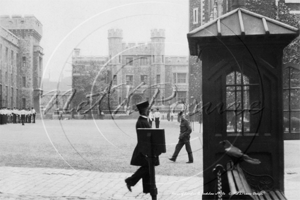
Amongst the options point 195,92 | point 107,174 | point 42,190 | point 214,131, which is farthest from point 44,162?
point 195,92

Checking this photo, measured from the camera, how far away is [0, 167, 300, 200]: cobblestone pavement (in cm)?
678

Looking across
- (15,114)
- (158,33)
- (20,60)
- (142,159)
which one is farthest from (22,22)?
(142,159)

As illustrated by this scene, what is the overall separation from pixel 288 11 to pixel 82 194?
12.5 meters

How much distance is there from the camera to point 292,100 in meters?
14.4

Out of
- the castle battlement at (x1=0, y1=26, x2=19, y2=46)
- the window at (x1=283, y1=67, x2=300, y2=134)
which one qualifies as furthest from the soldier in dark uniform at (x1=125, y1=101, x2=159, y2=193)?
the castle battlement at (x1=0, y1=26, x2=19, y2=46)

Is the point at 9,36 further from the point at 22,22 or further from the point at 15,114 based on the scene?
the point at 15,114

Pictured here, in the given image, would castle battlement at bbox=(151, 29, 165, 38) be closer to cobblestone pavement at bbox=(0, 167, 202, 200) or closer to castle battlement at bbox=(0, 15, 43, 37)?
cobblestone pavement at bbox=(0, 167, 202, 200)

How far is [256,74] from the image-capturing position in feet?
16.0

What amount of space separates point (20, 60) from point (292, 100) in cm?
4237

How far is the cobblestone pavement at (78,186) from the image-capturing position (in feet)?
22.4

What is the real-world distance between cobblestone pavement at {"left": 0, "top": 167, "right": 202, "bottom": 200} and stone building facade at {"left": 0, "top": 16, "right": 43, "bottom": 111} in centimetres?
3389

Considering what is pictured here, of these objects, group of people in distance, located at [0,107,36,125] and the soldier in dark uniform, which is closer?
the soldier in dark uniform

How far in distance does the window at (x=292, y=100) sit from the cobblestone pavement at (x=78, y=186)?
6589 millimetres

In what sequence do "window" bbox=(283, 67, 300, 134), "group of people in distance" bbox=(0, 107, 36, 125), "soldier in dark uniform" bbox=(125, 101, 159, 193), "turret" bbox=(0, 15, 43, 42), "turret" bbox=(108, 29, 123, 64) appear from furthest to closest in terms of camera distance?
"turret" bbox=(0, 15, 43, 42), "group of people in distance" bbox=(0, 107, 36, 125), "window" bbox=(283, 67, 300, 134), "turret" bbox=(108, 29, 123, 64), "soldier in dark uniform" bbox=(125, 101, 159, 193)
